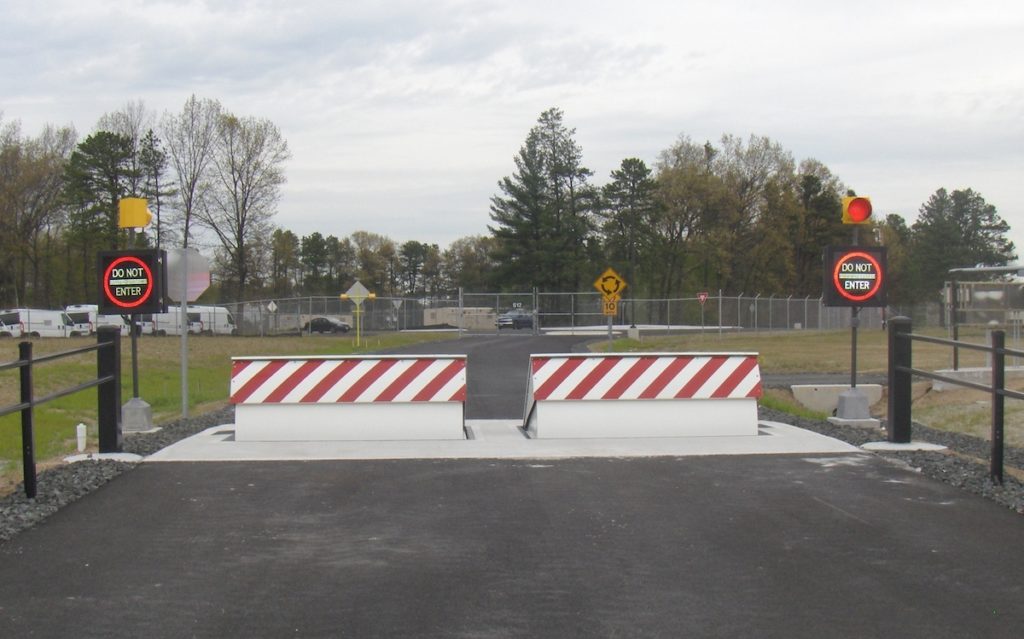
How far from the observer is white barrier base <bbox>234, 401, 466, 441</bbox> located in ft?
35.7

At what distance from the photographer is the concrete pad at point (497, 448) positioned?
9711 millimetres

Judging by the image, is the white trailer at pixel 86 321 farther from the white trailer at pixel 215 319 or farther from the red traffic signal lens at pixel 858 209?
the red traffic signal lens at pixel 858 209

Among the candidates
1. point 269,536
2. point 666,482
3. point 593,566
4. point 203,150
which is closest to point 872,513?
point 666,482

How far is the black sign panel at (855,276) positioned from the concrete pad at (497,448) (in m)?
2.46

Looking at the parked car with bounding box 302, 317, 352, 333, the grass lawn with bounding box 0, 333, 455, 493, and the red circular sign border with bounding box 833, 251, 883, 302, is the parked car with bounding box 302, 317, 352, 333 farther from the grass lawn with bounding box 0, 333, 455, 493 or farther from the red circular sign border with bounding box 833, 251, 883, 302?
the red circular sign border with bounding box 833, 251, 883, 302

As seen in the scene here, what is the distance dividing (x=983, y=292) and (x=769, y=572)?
1879 centimetres

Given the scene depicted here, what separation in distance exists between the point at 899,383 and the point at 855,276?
10.2 feet

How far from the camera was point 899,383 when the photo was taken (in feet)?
33.1

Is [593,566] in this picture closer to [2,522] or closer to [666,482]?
[666,482]

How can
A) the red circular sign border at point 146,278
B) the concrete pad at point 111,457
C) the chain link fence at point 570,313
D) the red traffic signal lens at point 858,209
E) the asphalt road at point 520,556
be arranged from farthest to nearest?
1. the chain link fence at point 570,313
2. the red traffic signal lens at point 858,209
3. the red circular sign border at point 146,278
4. the concrete pad at point 111,457
5. the asphalt road at point 520,556

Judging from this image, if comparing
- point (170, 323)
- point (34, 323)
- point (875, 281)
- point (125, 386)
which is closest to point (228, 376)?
point (125, 386)

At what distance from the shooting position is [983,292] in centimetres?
2194

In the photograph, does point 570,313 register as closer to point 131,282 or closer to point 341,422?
point 131,282

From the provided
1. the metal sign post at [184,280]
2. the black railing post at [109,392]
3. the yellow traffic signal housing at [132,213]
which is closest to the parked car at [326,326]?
the metal sign post at [184,280]
